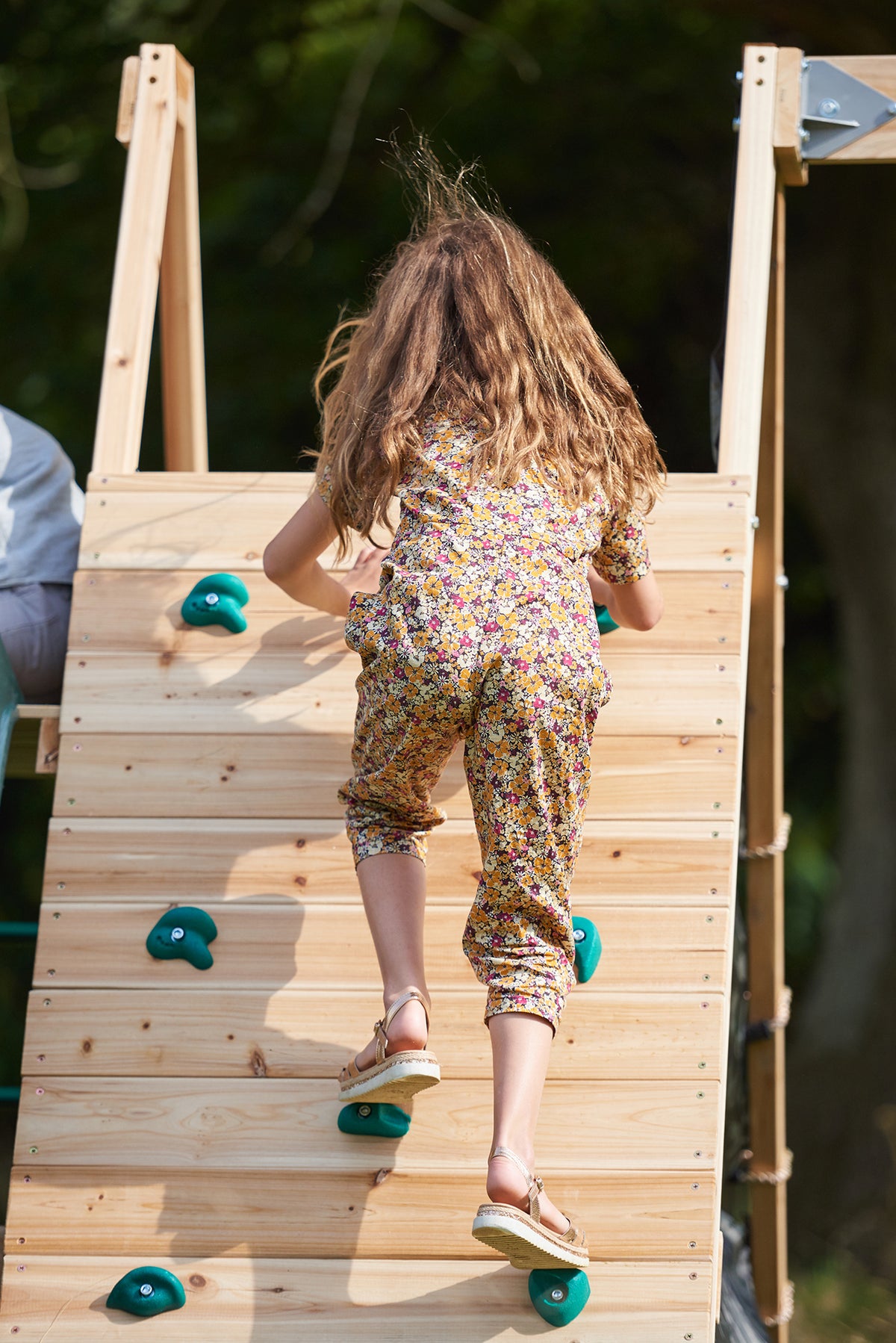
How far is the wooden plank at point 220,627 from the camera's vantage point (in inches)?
112

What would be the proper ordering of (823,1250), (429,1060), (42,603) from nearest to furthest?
(429,1060) < (42,603) < (823,1250)

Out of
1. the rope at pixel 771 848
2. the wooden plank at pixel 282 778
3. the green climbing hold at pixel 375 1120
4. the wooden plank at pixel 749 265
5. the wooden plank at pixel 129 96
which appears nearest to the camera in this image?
the green climbing hold at pixel 375 1120

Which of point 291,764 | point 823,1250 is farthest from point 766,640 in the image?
point 823,1250

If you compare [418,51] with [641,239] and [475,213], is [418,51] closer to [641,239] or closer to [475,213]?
[641,239]

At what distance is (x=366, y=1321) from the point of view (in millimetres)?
2250

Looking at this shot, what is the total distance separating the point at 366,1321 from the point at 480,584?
110 cm

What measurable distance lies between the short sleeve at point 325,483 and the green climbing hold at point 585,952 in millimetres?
806

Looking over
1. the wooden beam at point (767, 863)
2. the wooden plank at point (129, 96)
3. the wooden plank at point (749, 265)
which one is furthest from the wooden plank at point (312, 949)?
the wooden plank at point (129, 96)

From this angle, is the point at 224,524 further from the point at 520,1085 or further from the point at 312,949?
the point at 520,1085

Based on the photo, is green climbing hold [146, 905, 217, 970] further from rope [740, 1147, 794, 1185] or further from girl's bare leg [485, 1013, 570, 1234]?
rope [740, 1147, 794, 1185]

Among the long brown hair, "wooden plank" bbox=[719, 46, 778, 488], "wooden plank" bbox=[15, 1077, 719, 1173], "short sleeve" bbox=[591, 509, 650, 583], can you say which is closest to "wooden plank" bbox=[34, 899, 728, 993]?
"wooden plank" bbox=[15, 1077, 719, 1173]

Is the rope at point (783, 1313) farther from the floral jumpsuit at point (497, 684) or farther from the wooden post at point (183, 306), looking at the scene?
the wooden post at point (183, 306)

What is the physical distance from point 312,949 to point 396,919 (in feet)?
1.09

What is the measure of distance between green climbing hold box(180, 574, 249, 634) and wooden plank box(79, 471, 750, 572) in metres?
0.05
